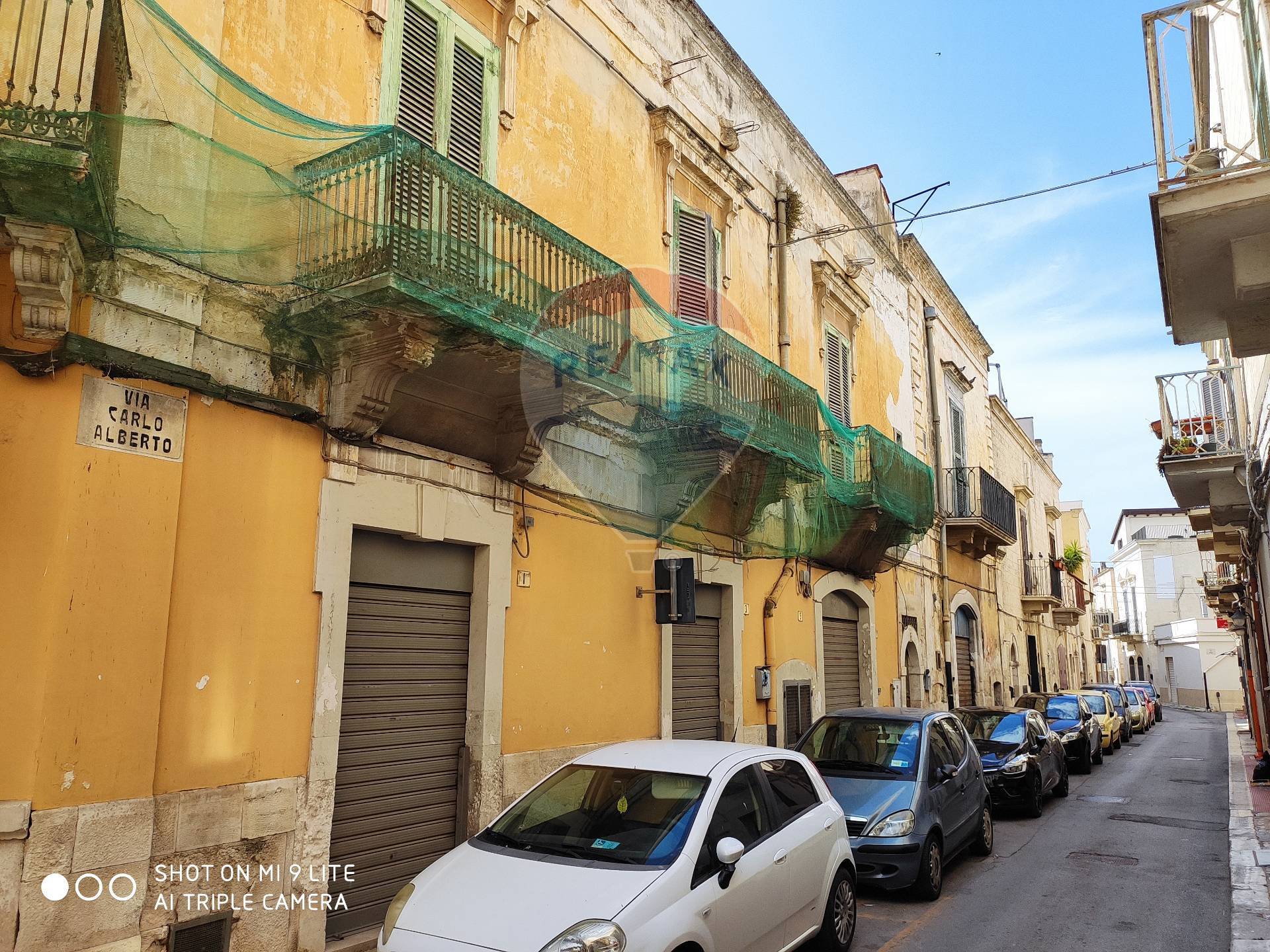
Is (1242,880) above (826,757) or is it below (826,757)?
below

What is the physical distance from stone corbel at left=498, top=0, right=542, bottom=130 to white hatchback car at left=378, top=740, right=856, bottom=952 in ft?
19.6

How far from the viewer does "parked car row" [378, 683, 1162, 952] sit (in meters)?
4.30

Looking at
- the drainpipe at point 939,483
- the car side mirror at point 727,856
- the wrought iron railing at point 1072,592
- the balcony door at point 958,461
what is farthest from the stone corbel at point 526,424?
the wrought iron railing at point 1072,592

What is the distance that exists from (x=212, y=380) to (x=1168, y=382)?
12.4m

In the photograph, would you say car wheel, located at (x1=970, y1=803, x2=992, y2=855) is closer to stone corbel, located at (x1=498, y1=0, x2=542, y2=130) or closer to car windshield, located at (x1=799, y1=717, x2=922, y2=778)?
car windshield, located at (x1=799, y1=717, x2=922, y2=778)

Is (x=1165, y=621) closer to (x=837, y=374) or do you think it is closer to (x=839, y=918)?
(x=837, y=374)

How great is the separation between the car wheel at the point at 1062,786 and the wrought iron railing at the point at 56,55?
14861 mm

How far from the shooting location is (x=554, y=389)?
25.2 ft

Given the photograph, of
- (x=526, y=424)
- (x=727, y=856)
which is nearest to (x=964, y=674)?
(x=526, y=424)

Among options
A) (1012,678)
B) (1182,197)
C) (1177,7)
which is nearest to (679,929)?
(1182,197)

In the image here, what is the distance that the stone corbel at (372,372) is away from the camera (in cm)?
628

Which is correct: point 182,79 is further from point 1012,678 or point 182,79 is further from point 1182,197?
point 1012,678

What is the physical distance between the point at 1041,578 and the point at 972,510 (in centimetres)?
1208

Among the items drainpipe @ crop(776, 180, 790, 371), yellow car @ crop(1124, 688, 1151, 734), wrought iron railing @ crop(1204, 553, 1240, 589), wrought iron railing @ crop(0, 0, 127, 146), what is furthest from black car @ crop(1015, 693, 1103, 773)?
wrought iron railing @ crop(0, 0, 127, 146)
